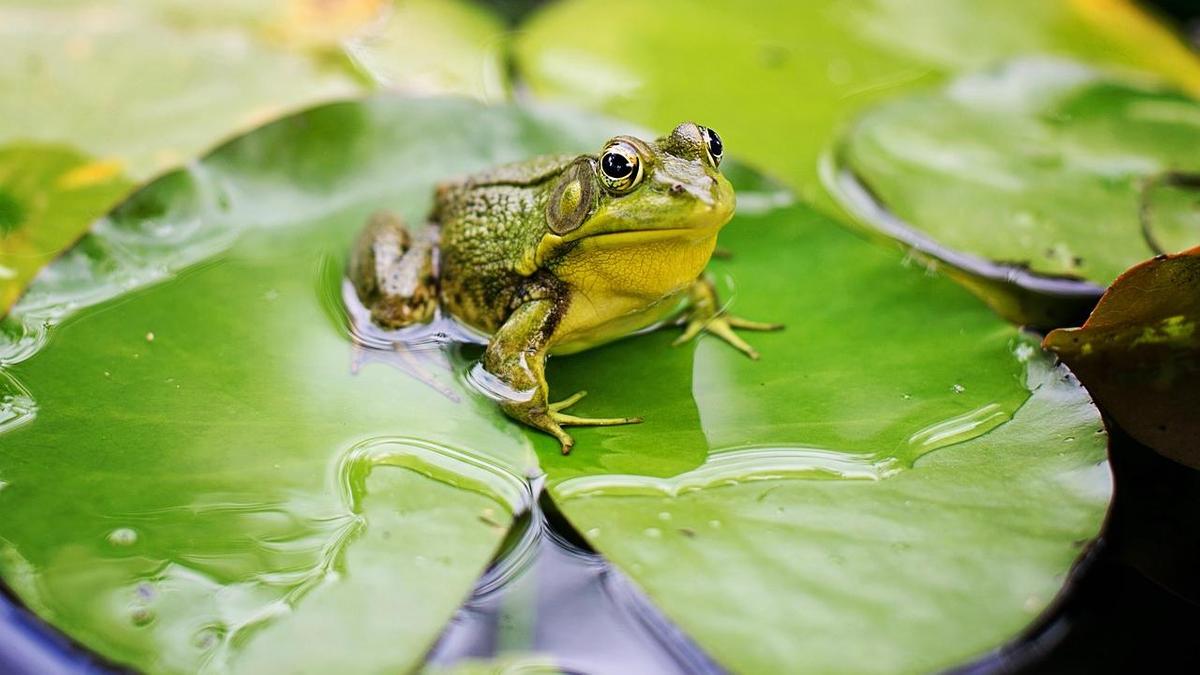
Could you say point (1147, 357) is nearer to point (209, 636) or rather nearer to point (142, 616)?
point (209, 636)

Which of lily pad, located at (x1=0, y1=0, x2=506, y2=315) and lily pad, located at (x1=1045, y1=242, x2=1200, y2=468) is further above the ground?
lily pad, located at (x1=0, y1=0, x2=506, y2=315)

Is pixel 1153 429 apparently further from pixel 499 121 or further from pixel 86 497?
pixel 86 497

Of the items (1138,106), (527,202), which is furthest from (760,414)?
(1138,106)

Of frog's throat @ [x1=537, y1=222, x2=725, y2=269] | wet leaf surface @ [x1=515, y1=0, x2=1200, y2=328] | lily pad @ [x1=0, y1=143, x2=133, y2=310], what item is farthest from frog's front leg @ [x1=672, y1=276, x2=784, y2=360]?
lily pad @ [x1=0, y1=143, x2=133, y2=310]

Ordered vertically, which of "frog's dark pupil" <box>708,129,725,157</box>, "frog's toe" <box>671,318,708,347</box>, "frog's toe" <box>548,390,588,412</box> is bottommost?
"frog's toe" <box>548,390,588,412</box>

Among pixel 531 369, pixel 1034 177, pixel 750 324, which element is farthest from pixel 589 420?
pixel 1034 177

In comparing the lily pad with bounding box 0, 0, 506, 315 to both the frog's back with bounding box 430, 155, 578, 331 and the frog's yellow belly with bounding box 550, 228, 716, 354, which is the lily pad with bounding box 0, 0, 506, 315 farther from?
the frog's yellow belly with bounding box 550, 228, 716, 354

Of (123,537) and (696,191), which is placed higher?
(696,191)
